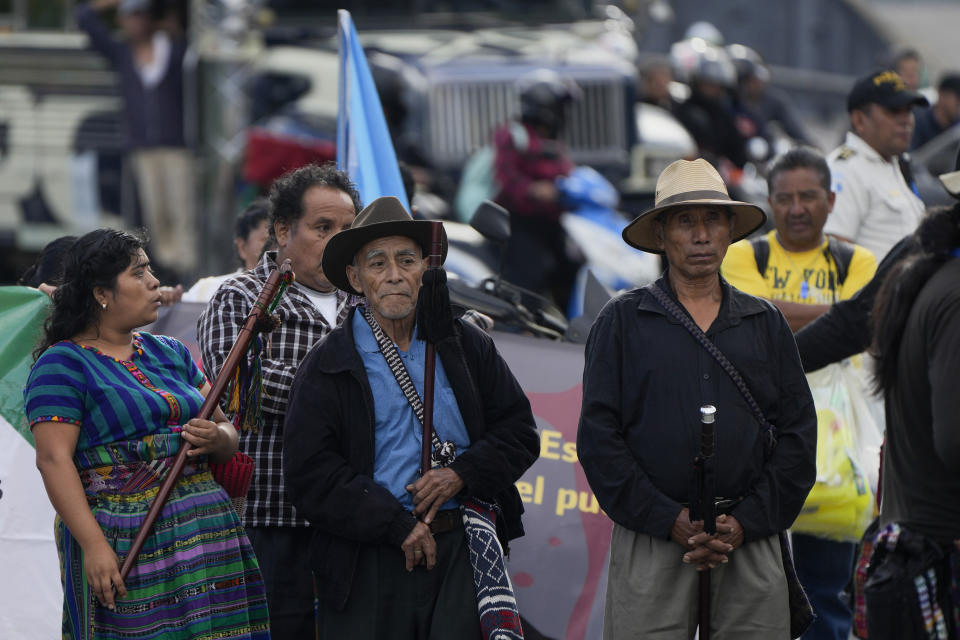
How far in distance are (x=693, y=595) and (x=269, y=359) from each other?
1.62m

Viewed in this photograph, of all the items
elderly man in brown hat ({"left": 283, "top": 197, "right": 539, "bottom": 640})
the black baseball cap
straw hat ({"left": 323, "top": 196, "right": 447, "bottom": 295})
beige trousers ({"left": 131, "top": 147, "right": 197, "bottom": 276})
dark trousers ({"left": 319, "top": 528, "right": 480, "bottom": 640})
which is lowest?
beige trousers ({"left": 131, "top": 147, "right": 197, "bottom": 276})

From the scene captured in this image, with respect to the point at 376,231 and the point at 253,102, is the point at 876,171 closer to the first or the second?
the point at 376,231

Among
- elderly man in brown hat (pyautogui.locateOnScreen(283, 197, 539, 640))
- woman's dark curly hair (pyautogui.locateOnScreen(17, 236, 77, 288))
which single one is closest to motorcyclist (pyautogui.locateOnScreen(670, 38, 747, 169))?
woman's dark curly hair (pyautogui.locateOnScreen(17, 236, 77, 288))

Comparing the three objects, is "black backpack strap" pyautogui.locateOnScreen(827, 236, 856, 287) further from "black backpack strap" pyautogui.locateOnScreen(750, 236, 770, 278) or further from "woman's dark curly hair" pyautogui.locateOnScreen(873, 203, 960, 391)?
"woman's dark curly hair" pyautogui.locateOnScreen(873, 203, 960, 391)

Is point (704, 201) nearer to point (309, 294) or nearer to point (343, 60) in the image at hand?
point (309, 294)

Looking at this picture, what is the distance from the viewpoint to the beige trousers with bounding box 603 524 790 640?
4297 mm

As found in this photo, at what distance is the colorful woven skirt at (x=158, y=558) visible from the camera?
4.37m

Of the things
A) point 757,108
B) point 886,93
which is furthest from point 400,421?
point 757,108

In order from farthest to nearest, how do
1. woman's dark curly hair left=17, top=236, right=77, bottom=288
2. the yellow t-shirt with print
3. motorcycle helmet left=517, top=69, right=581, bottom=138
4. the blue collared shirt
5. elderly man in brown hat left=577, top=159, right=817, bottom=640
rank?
motorcycle helmet left=517, top=69, right=581, bottom=138
the yellow t-shirt with print
woman's dark curly hair left=17, top=236, right=77, bottom=288
the blue collared shirt
elderly man in brown hat left=577, top=159, right=817, bottom=640

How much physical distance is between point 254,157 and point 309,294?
8.09 m

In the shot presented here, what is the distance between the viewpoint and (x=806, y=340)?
5.02m

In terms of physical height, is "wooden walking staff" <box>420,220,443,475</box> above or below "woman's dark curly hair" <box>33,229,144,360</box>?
below

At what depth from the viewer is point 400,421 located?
14.4ft

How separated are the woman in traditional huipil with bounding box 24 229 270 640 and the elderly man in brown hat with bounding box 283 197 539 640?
31cm
